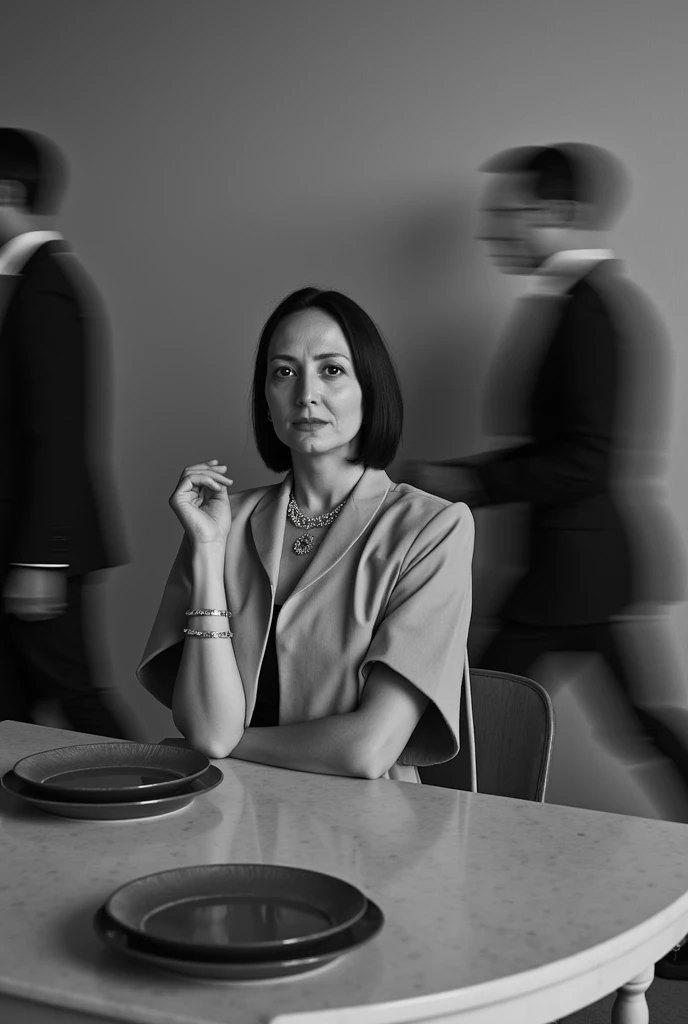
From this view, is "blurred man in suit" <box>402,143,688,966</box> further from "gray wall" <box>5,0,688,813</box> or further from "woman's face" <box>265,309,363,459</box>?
"woman's face" <box>265,309,363,459</box>

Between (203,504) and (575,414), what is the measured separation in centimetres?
94

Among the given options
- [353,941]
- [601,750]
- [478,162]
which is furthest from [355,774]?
[478,162]

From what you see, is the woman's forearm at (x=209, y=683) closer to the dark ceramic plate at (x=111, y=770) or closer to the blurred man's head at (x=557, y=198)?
the dark ceramic plate at (x=111, y=770)

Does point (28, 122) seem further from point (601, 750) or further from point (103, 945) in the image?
point (103, 945)

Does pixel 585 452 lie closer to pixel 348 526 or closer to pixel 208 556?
pixel 348 526

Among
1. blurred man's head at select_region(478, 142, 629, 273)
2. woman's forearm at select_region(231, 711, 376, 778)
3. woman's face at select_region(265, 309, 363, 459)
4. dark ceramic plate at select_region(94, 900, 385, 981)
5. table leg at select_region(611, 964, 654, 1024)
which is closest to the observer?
dark ceramic plate at select_region(94, 900, 385, 981)

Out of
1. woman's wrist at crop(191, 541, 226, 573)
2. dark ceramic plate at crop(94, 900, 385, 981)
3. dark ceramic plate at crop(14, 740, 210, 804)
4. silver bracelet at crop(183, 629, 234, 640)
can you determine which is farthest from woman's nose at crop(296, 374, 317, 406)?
dark ceramic plate at crop(94, 900, 385, 981)

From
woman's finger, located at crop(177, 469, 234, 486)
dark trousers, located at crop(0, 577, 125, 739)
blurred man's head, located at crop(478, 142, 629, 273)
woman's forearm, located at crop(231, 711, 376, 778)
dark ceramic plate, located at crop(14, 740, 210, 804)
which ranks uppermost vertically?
blurred man's head, located at crop(478, 142, 629, 273)

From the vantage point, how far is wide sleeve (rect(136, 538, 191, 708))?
184 cm

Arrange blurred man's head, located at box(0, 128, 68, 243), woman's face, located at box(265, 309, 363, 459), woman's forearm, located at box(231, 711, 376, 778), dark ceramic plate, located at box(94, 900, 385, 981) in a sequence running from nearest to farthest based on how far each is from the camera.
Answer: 1. dark ceramic plate, located at box(94, 900, 385, 981)
2. woman's forearm, located at box(231, 711, 376, 778)
3. woman's face, located at box(265, 309, 363, 459)
4. blurred man's head, located at box(0, 128, 68, 243)

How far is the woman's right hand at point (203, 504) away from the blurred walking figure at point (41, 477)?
0.88 metres

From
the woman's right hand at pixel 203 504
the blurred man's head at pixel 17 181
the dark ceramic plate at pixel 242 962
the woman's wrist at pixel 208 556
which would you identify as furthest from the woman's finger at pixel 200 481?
the blurred man's head at pixel 17 181

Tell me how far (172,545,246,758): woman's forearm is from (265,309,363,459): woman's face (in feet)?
0.90

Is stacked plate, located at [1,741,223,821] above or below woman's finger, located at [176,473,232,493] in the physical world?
below
